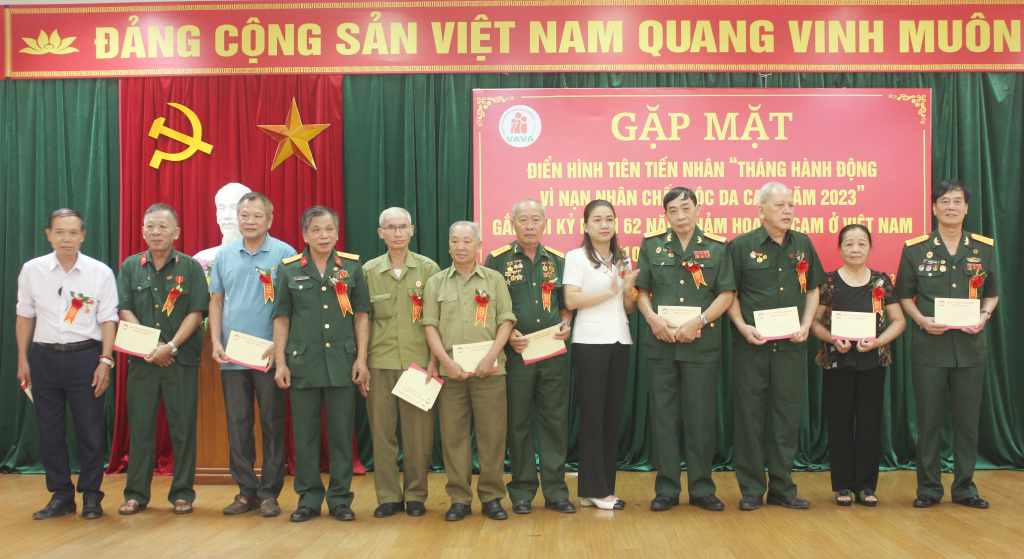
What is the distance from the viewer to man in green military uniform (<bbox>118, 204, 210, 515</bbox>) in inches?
140

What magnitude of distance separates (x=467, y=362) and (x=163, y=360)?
157 cm

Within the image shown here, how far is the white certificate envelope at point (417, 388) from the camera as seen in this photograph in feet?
11.0

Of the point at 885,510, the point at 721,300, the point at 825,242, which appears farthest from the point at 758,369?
the point at 825,242

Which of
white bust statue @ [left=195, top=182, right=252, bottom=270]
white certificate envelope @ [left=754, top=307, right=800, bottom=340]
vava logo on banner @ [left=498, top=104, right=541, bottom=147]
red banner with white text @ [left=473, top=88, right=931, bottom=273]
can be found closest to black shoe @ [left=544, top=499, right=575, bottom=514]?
white certificate envelope @ [left=754, top=307, right=800, bottom=340]

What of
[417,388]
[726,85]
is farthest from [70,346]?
[726,85]

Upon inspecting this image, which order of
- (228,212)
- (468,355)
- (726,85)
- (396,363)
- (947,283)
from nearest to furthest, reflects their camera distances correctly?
1. (468,355)
2. (396,363)
3. (947,283)
4. (228,212)
5. (726,85)

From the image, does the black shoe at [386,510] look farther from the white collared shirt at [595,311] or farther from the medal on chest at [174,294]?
the medal on chest at [174,294]

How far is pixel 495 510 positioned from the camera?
11.1ft

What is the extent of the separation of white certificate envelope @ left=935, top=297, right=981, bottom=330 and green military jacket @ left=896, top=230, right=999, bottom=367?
46mm

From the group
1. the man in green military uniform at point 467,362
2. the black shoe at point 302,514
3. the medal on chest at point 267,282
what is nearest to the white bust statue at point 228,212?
the medal on chest at point 267,282

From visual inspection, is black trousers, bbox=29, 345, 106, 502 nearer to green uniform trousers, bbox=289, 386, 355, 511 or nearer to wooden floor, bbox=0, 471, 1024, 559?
wooden floor, bbox=0, 471, 1024, 559

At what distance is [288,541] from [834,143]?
13.2ft

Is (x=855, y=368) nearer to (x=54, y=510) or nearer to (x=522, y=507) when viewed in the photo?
(x=522, y=507)

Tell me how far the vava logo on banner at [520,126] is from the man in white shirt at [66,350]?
2491mm
